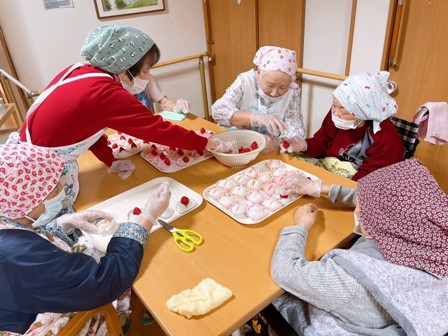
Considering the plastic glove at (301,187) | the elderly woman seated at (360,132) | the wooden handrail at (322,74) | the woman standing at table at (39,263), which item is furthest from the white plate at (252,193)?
the wooden handrail at (322,74)


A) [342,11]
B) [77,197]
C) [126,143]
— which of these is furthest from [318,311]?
[342,11]

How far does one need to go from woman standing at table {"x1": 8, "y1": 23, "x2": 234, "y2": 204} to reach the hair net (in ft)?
2.21

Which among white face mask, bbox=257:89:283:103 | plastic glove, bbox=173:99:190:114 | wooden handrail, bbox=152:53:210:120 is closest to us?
white face mask, bbox=257:89:283:103

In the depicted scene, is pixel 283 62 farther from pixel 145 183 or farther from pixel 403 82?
pixel 403 82

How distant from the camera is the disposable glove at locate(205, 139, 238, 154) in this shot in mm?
1405

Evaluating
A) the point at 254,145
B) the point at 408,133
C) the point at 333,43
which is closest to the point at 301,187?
the point at 254,145

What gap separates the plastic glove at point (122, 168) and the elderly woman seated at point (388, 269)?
0.80 meters

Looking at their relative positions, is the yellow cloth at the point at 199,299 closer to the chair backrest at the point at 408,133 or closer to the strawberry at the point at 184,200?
the strawberry at the point at 184,200

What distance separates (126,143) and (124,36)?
1.85 ft

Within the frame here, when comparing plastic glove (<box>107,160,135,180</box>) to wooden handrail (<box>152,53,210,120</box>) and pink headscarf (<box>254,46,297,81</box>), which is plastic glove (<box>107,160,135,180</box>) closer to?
pink headscarf (<box>254,46,297,81</box>)

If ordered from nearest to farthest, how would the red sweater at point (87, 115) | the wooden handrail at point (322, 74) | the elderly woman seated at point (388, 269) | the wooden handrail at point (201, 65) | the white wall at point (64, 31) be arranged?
the elderly woman seated at point (388, 269)
the red sweater at point (87, 115)
the wooden handrail at point (322, 74)
the white wall at point (64, 31)
the wooden handrail at point (201, 65)

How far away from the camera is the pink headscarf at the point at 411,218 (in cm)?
74

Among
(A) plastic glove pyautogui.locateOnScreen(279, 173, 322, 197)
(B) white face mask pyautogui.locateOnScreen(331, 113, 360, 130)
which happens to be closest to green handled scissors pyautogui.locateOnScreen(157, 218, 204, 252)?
(A) plastic glove pyautogui.locateOnScreen(279, 173, 322, 197)

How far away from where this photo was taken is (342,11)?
2.46 meters
